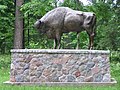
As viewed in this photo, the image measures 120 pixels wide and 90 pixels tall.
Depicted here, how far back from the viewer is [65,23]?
11211 mm

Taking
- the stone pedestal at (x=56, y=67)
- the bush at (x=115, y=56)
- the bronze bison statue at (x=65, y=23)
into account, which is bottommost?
the bush at (x=115, y=56)

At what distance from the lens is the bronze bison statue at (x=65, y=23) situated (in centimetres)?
1119

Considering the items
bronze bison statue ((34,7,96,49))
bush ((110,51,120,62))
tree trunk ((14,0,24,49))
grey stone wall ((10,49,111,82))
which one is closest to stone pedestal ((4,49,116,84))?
grey stone wall ((10,49,111,82))

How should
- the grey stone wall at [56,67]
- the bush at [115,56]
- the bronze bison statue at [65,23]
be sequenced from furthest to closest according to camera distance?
the bush at [115,56], the bronze bison statue at [65,23], the grey stone wall at [56,67]

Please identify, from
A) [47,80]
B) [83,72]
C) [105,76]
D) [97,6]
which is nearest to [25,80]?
[47,80]

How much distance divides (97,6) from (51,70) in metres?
6.53

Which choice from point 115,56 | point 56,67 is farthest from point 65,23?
point 115,56

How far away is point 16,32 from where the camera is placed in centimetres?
1827

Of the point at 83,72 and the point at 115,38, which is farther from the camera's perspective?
the point at 115,38

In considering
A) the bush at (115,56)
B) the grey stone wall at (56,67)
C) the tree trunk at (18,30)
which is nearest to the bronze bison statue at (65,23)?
the grey stone wall at (56,67)

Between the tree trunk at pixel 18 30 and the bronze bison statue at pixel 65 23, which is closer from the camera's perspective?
the bronze bison statue at pixel 65 23

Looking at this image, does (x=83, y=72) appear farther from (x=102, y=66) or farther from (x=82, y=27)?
(x=82, y=27)

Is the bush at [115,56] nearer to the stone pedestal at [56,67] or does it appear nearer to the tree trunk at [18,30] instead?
the tree trunk at [18,30]

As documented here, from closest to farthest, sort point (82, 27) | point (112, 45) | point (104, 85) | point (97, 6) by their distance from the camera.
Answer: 1. point (104, 85)
2. point (82, 27)
3. point (97, 6)
4. point (112, 45)
